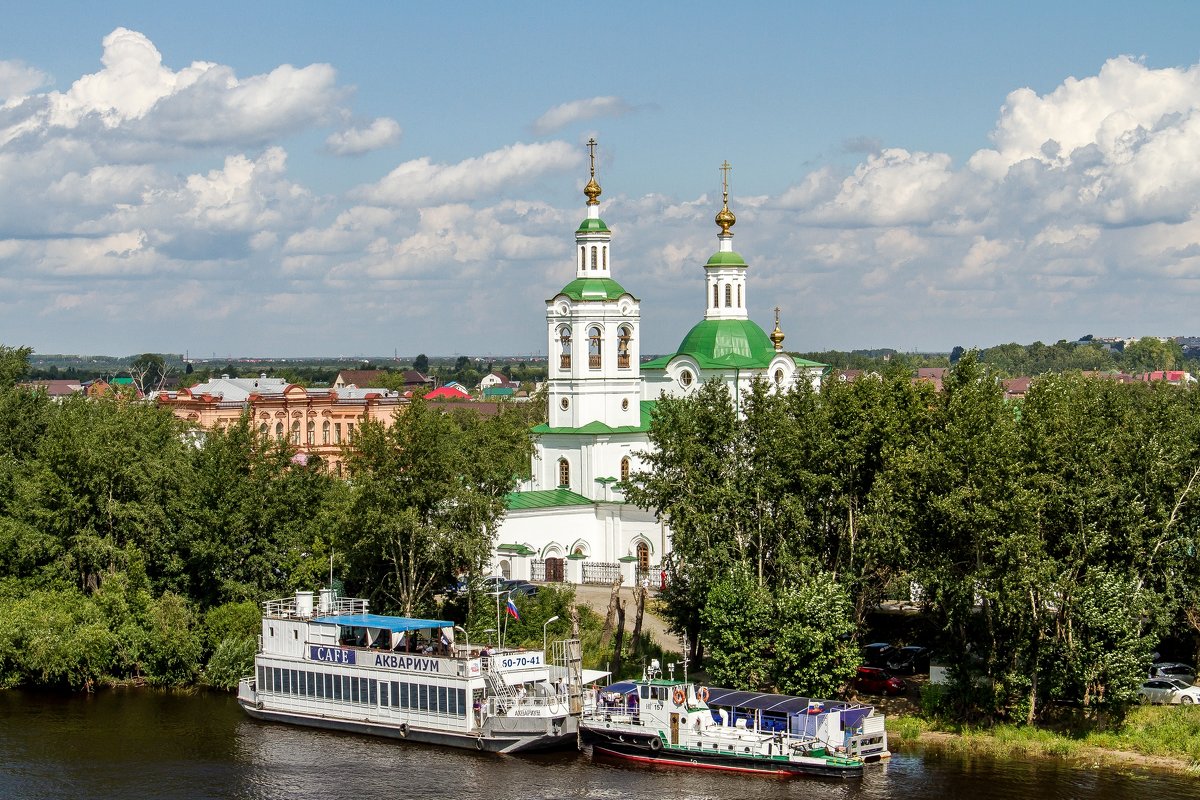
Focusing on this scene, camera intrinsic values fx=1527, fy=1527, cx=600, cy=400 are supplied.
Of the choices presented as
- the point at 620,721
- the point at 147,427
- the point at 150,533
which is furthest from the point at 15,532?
the point at 620,721

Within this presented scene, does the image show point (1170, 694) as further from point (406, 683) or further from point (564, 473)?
point (564, 473)

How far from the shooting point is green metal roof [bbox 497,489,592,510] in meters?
58.4

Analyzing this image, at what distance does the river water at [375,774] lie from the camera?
35.2 m

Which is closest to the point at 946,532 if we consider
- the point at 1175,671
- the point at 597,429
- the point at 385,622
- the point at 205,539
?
the point at 1175,671

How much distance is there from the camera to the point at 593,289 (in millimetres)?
61531

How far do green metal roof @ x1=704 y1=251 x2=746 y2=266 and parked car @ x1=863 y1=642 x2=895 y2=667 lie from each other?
27231 mm

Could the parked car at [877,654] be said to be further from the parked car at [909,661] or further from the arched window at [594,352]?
the arched window at [594,352]

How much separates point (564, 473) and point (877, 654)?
20.0 m

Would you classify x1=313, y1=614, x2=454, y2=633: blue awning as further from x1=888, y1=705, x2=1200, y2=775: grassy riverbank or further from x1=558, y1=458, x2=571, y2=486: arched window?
x1=558, y1=458, x2=571, y2=486: arched window

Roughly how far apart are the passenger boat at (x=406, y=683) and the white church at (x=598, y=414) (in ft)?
44.1

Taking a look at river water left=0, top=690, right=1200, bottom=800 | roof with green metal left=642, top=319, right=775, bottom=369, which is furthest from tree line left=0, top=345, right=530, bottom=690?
roof with green metal left=642, top=319, right=775, bottom=369

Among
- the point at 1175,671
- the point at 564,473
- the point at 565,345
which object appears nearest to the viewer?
the point at 1175,671

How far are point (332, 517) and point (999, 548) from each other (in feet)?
73.4

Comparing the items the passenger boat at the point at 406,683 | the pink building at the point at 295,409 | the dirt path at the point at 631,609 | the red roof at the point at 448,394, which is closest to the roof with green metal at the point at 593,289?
the dirt path at the point at 631,609
